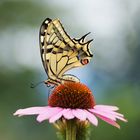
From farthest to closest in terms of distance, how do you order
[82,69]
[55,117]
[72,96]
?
[82,69]
[72,96]
[55,117]

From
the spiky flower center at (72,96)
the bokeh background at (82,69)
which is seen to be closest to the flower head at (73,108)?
the spiky flower center at (72,96)

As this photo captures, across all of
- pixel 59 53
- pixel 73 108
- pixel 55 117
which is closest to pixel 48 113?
pixel 55 117

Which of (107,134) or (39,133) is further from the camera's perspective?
(39,133)

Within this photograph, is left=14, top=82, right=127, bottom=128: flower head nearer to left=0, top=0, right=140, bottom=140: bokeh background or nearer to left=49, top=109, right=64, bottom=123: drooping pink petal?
left=49, top=109, right=64, bottom=123: drooping pink petal

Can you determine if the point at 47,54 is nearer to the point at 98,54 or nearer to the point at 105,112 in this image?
the point at 105,112

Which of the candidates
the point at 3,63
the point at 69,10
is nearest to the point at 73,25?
the point at 69,10

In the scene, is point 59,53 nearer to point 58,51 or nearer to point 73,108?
point 58,51
